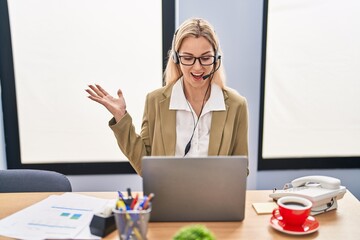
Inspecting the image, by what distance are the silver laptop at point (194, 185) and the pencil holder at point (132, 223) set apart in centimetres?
15

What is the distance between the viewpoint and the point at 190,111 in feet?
5.63

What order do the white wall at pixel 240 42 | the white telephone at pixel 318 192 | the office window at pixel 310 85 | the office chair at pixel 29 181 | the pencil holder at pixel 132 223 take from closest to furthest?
the pencil holder at pixel 132 223 < the white telephone at pixel 318 192 < the office chair at pixel 29 181 < the white wall at pixel 240 42 < the office window at pixel 310 85

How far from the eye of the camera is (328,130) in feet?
8.55

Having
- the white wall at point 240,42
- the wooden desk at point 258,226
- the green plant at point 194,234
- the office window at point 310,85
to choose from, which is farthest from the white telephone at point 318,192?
the office window at point 310,85

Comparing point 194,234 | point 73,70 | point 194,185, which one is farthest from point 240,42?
point 194,234

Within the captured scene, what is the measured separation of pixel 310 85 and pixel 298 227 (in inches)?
63.5

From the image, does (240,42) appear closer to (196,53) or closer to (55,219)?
(196,53)

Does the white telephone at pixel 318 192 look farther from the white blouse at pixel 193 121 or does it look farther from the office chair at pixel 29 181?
the office chair at pixel 29 181

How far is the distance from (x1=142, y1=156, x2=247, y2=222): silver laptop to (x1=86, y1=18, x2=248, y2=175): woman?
0.48m

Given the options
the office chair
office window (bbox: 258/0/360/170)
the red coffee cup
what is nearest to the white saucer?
the red coffee cup

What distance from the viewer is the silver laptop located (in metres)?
1.12

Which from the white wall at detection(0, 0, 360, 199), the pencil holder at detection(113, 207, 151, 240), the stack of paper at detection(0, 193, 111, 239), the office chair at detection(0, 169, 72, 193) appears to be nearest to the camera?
the pencil holder at detection(113, 207, 151, 240)

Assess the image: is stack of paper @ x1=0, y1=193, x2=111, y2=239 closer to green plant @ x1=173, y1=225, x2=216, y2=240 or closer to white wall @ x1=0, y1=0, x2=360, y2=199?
green plant @ x1=173, y1=225, x2=216, y2=240

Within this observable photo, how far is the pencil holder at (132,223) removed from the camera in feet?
3.19
